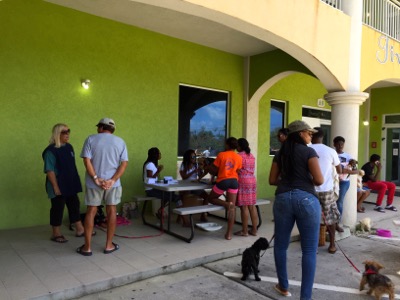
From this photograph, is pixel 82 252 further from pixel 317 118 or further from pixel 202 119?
pixel 317 118

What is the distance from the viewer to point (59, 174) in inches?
187

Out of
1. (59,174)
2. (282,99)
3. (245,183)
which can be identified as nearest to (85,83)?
(59,174)

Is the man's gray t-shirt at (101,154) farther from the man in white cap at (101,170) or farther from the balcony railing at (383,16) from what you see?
the balcony railing at (383,16)

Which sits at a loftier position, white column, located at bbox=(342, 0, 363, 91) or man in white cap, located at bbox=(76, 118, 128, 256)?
white column, located at bbox=(342, 0, 363, 91)

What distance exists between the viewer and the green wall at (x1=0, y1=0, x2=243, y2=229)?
18.2 feet

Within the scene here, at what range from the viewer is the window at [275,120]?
959 centimetres

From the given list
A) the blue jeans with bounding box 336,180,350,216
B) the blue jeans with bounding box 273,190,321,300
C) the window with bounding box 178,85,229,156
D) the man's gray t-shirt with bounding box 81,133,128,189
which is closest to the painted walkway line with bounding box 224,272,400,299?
the blue jeans with bounding box 273,190,321,300

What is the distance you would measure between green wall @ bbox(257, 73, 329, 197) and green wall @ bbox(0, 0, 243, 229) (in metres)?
2.52

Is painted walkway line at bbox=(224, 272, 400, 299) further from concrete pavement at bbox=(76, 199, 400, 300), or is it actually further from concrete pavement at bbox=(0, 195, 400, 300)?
concrete pavement at bbox=(0, 195, 400, 300)

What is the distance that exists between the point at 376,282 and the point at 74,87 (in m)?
5.48

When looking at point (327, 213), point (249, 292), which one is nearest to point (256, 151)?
point (327, 213)

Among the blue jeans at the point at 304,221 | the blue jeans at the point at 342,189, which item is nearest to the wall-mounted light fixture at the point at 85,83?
the blue jeans at the point at 304,221

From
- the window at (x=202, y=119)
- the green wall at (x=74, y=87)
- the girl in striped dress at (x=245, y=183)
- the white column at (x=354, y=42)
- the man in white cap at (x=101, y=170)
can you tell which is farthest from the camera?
the window at (x=202, y=119)

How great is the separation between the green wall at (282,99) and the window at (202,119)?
126 cm
